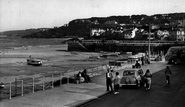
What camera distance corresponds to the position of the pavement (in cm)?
1482

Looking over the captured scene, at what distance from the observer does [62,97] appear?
16656 millimetres

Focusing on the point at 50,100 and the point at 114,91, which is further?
the point at 114,91

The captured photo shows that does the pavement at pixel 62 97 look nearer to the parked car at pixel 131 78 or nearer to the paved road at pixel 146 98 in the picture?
the paved road at pixel 146 98

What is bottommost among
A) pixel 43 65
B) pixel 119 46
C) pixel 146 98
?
pixel 43 65

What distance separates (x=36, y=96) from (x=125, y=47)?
294 feet

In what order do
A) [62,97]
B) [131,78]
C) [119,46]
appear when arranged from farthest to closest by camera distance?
[119,46]
[131,78]
[62,97]

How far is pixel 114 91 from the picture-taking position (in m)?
19.1

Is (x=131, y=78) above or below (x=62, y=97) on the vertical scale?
above

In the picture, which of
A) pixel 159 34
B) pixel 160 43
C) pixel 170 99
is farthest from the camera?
pixel 159 34

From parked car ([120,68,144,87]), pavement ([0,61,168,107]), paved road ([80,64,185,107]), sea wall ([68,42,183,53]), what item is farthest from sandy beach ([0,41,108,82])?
sea wall ([68,42,183,53])

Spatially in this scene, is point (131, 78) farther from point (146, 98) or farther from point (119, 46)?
point (119, 46)

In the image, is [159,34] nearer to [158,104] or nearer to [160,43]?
[160,43]

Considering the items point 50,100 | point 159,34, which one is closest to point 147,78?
point 50,100

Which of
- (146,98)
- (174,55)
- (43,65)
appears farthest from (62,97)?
(43,65)
